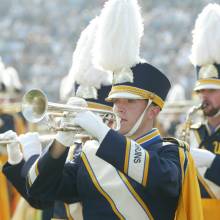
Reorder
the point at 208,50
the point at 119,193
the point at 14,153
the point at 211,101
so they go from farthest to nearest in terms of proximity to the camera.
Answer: the point at 208,50 → the point at 211,101 → the point at 14,153 → the point at 119,193

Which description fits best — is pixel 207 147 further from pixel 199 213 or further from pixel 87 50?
pixel 199 213

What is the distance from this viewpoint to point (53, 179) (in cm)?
454

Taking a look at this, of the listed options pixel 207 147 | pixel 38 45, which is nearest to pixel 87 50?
pixel 207 147

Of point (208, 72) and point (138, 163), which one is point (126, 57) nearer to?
point (138, 163)

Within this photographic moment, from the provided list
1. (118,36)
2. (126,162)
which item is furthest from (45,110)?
(118,36)

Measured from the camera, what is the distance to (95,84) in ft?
19.5

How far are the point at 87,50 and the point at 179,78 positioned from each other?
16323 millimetres

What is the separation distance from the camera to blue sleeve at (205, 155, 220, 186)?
5668 millimetres

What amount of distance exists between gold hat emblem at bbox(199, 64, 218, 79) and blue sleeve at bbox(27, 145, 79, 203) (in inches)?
71.7

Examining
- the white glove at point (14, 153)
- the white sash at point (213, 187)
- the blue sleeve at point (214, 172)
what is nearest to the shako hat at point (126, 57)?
the white glove at point (14, 153)

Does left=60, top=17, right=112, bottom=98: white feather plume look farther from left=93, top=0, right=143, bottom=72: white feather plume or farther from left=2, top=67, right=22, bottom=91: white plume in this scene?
left=2, top=67, right=22, bottom=91: white plume

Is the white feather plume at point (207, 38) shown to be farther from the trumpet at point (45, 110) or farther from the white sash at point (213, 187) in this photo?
the trumpet at point (45, 110)

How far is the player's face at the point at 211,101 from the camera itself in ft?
20.1

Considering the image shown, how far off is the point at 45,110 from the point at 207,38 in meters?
2.40
